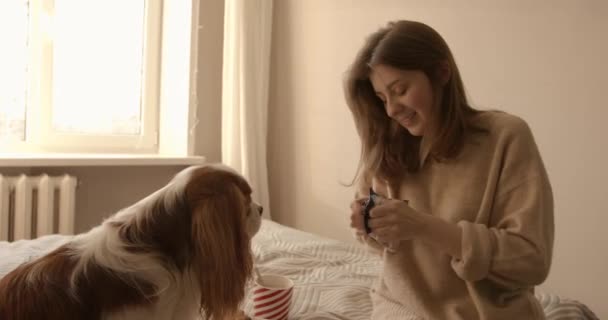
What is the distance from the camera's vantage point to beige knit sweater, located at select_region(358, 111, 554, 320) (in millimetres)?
1018

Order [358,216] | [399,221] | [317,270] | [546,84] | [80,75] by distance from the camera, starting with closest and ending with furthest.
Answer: [399,221]
[358,216]
[317,270]
[546,84]
[80,75]

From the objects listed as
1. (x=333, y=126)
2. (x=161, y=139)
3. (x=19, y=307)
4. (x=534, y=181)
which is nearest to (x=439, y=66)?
(x=534, y=181)

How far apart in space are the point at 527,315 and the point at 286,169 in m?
2.20

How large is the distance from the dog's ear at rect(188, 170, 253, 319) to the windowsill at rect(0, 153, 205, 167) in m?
1.77

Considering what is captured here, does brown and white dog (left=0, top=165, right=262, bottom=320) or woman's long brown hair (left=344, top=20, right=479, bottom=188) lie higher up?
woman's long brown hair (left=344, top=20, right=479, bottom=188)

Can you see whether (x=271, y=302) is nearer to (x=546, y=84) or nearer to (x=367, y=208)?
(x=367, y=208)

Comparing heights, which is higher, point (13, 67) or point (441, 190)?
point (13, 67)

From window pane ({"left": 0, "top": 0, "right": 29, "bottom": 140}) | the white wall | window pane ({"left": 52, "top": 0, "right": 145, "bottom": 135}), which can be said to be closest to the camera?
the white wall

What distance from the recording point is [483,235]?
3.34 feet

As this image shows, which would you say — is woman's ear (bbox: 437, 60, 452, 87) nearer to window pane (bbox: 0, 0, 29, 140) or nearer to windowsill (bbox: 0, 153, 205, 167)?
windowsill (bbox: 0, 153, 205, 167)

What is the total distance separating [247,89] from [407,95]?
195 cm

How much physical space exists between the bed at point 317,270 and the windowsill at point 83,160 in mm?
851

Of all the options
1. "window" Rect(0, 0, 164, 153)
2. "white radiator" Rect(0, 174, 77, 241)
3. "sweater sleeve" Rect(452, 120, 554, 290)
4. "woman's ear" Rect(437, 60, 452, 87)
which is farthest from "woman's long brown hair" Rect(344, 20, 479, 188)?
"window" Rect(0, 0, 164, 153)

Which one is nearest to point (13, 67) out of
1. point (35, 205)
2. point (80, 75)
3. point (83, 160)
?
point (80, 75)
